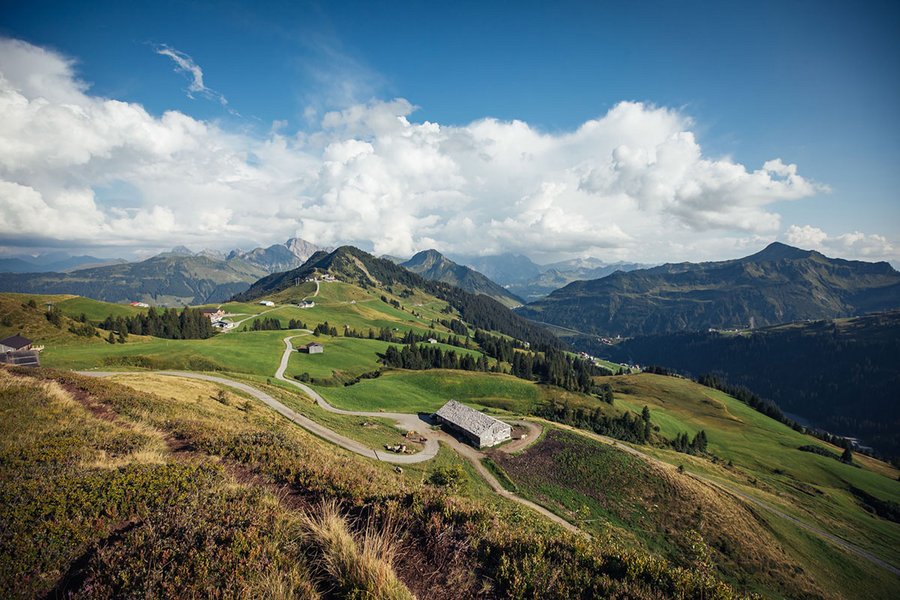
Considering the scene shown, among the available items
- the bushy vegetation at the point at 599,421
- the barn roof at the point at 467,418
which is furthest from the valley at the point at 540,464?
the barn roof at the point at 467,418

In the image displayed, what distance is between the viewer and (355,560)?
5855 mm

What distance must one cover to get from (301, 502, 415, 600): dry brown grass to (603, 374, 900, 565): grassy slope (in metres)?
73.2

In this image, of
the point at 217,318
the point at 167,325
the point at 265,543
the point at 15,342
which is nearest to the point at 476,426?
the point at 265,543

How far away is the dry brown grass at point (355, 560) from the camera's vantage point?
18.2 ft

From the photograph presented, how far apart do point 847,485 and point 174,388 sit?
128 meters

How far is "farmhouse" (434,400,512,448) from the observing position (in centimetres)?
5447

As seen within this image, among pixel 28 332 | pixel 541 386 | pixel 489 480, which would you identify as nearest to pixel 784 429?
pixel 541 386

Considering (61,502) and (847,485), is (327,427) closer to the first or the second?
(61,502)

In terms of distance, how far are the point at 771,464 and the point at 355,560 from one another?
118 m

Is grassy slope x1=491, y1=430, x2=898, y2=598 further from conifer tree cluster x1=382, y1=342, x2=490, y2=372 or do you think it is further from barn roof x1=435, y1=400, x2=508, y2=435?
conifer tree cluster x1=382, y1=342, x2=490, y2=372

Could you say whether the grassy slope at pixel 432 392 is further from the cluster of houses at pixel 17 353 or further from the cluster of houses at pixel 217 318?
the cluster of houses at pixel 217 318

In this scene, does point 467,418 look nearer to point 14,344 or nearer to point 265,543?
point 265,543

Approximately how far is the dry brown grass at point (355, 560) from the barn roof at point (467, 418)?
50.4 metres

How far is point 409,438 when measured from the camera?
51.0 m
